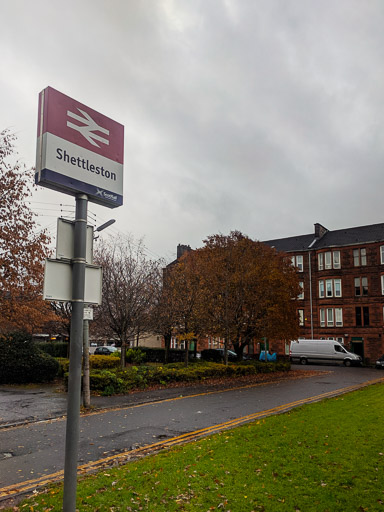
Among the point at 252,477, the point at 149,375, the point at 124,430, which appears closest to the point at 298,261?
the point at 149,375

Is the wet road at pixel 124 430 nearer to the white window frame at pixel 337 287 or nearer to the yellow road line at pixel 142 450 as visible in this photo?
the yellow road line at pixel 142 450

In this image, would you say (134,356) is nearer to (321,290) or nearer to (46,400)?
(46,400)

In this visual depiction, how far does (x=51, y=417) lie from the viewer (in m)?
12.1

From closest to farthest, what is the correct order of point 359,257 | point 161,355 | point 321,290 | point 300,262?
point 161,355 → point 359,257 → point 321,290 → point 300,262

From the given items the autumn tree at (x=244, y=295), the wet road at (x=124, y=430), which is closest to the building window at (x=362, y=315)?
the autumn tree at (x=244, y=295)

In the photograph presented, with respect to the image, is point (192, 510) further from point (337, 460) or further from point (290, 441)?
point (290, 441)

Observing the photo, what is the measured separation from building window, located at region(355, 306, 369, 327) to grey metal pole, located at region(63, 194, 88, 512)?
49.4m

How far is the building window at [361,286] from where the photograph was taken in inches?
1940

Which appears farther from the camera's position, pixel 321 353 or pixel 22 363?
pixel 321 353

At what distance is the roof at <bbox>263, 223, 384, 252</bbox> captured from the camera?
50.2m

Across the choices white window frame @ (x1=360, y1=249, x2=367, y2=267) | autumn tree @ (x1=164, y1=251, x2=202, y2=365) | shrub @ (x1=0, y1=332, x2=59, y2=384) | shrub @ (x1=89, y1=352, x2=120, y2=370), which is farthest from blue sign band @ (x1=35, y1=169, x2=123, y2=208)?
white window frame @ (x1=360, y1=249, x2=367, y2=267)

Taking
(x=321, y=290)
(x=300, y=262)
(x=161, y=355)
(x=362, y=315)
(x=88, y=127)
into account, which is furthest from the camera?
(x=300, y=262)

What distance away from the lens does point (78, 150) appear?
4.44 metres

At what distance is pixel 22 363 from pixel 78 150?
17780mm
